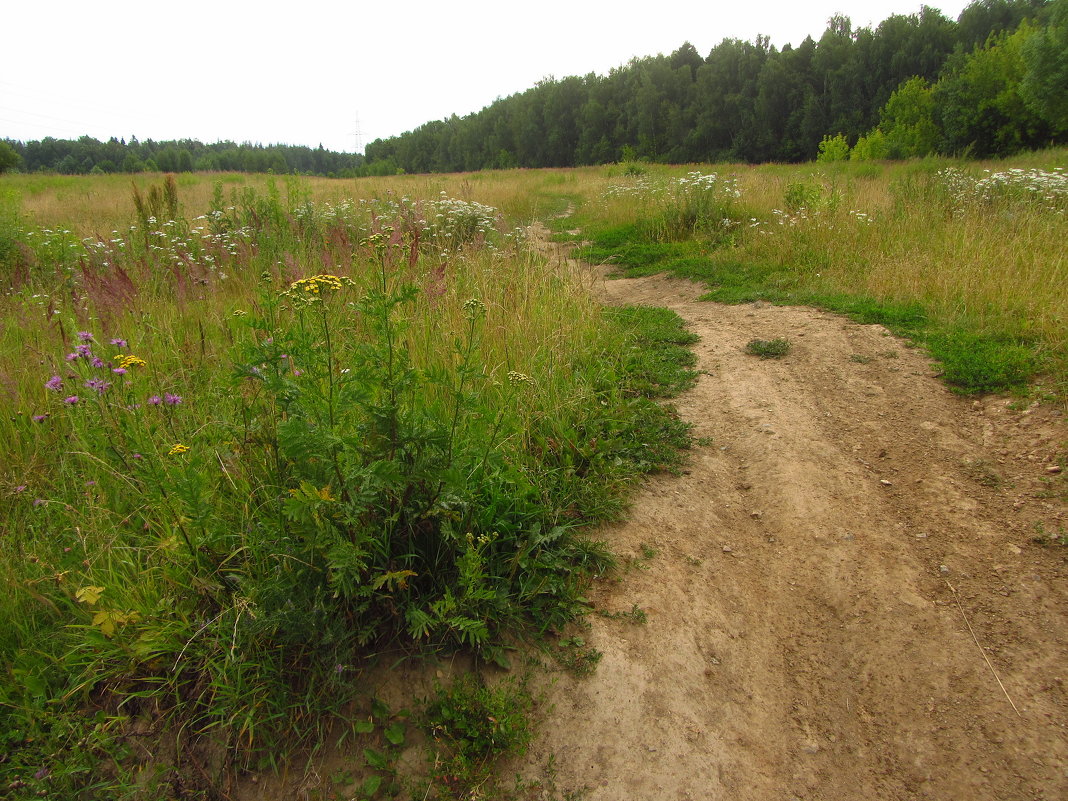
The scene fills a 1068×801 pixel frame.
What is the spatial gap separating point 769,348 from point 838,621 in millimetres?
2995

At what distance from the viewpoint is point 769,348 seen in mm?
5098

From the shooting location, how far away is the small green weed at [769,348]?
5039mm

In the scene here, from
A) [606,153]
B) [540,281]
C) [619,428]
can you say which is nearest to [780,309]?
[540,281]

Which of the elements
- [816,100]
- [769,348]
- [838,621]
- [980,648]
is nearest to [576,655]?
[838,621]

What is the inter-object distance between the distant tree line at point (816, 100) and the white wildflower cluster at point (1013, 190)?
72.5ft

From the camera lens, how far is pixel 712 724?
215 centimetres

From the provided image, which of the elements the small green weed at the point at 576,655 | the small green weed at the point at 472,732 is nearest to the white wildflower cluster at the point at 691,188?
the small green weed at the point at 576,655

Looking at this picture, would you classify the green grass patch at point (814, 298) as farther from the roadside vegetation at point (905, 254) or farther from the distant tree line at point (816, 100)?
the distant tree line at point (816, 100)

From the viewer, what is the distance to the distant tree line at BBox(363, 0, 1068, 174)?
97.5ft

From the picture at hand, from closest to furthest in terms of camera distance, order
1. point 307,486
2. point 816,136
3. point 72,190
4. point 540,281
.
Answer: point 307,486
point 540,281
point 72,190
point 816,136

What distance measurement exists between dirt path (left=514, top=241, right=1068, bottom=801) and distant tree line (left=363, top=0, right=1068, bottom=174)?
29.1 m

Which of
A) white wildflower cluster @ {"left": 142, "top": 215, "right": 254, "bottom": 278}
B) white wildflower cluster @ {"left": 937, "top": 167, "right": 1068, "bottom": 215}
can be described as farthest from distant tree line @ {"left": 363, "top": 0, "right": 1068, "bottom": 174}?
white wildflower cluster @ {"left": 142, "top": 215, "right": 254, "bottom": 278}

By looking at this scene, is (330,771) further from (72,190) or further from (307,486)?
(72,190)

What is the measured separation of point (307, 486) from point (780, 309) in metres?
5.53
